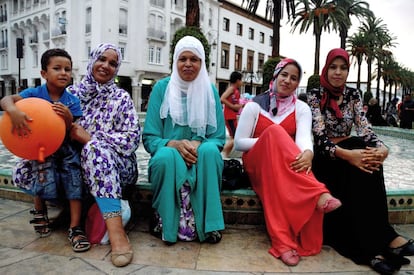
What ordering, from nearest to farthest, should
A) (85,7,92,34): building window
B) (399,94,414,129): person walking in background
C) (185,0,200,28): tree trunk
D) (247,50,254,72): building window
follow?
(185,0,200,28): tree trunk, (399,94,414,129): person walking in background, (85,7,92,34): building window, (247,50,254,72): building window

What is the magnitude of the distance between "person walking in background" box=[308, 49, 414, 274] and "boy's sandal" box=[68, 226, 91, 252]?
5.53ft

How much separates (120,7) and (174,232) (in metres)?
24.0

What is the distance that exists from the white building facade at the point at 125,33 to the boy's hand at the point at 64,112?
18.9 meters

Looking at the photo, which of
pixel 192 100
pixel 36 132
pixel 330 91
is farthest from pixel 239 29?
pixel 36 132

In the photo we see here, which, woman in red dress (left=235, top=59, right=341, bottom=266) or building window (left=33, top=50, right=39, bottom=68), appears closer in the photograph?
woman in red dress (left=235, top=59, right=341, bottom=266)

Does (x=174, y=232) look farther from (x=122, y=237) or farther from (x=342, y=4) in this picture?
(x=342, y=4)

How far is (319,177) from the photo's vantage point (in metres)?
2.61

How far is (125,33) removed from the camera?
2431 centimetres

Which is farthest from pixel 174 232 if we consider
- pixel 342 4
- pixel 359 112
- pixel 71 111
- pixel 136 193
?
pixel 342 4

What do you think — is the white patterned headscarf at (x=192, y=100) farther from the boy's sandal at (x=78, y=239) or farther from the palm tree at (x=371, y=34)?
the palm tree at (x=371, y=34)

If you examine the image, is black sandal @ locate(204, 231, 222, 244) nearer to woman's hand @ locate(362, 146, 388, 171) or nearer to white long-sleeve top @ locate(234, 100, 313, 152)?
white long-sleeve top @ locate(234, 100, 313, 152)

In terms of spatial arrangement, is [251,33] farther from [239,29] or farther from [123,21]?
[123,21]

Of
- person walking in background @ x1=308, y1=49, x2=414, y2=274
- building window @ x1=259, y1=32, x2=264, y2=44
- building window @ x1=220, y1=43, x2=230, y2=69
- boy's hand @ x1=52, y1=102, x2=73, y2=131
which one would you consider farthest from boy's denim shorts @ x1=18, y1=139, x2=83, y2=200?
building window @ x1=259, y1=32, x2=264, y2=44

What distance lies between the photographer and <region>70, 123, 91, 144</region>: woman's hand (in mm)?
2359
